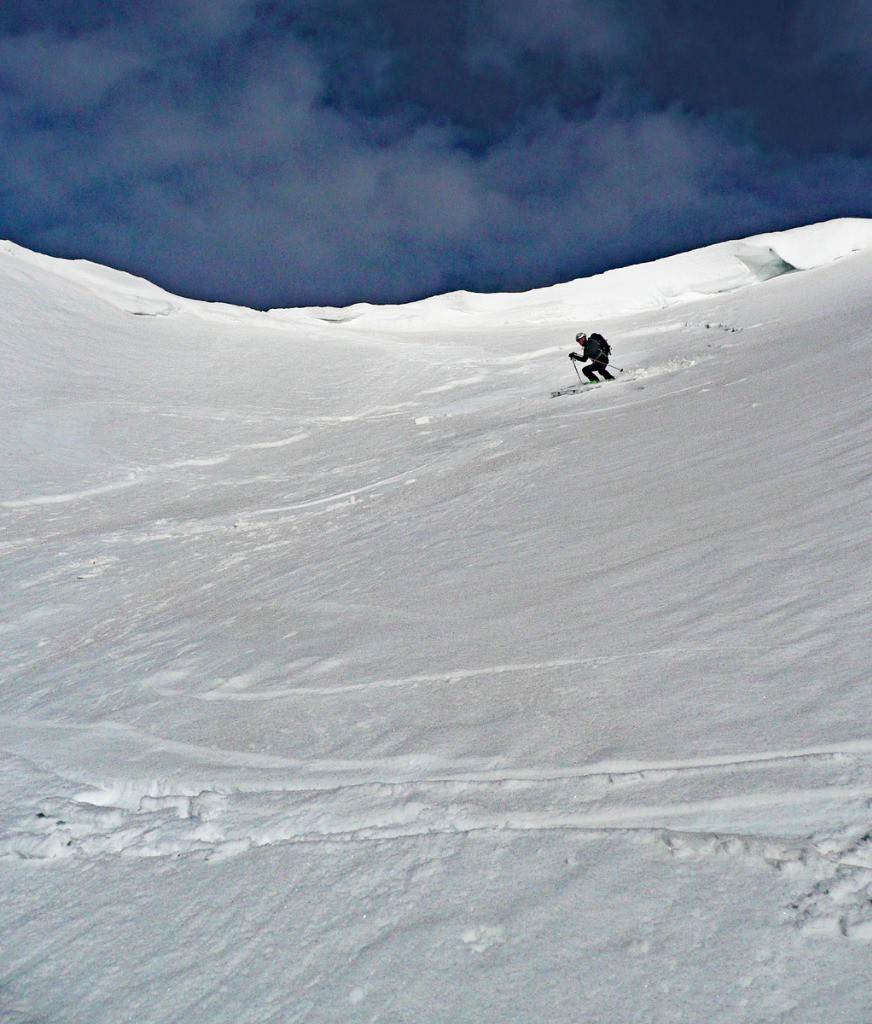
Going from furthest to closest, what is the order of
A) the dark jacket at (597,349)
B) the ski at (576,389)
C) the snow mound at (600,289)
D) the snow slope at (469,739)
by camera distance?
1. the snow mound at (600,289)
2. the dark jacket at (597,349)
3. the ski at (576,389)
4. the snow slope at (469,739)

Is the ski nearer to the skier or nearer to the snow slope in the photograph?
the skier

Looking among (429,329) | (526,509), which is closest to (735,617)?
(526,509)

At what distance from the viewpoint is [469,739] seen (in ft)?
8.52

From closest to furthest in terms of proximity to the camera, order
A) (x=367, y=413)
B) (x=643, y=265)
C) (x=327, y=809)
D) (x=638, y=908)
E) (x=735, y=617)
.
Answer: (x=638, y=908) → (x=327, y=809) → (x=735, y=617) → (x=367, y=413) → (x=643, y=265)

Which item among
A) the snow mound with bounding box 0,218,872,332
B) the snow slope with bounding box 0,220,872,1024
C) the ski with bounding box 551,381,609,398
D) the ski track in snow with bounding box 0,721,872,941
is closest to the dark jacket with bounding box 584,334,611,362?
the ski with bounding box 551,381,609,398

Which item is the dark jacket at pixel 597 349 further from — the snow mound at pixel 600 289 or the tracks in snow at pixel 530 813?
the tracks in snow at pixel 530 813

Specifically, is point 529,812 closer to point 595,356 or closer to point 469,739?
point 469,739

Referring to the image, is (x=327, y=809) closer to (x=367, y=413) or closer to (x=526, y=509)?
(x=526, y=509)

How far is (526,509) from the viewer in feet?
18.2

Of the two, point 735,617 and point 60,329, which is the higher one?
point 60,329

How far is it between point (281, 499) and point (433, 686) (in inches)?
192

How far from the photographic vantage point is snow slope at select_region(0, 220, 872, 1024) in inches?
67.2

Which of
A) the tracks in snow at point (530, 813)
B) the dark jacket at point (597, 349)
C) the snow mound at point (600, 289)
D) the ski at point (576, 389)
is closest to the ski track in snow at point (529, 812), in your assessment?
the tracks in snow at point (530, 813)

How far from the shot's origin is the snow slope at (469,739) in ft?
5.60
